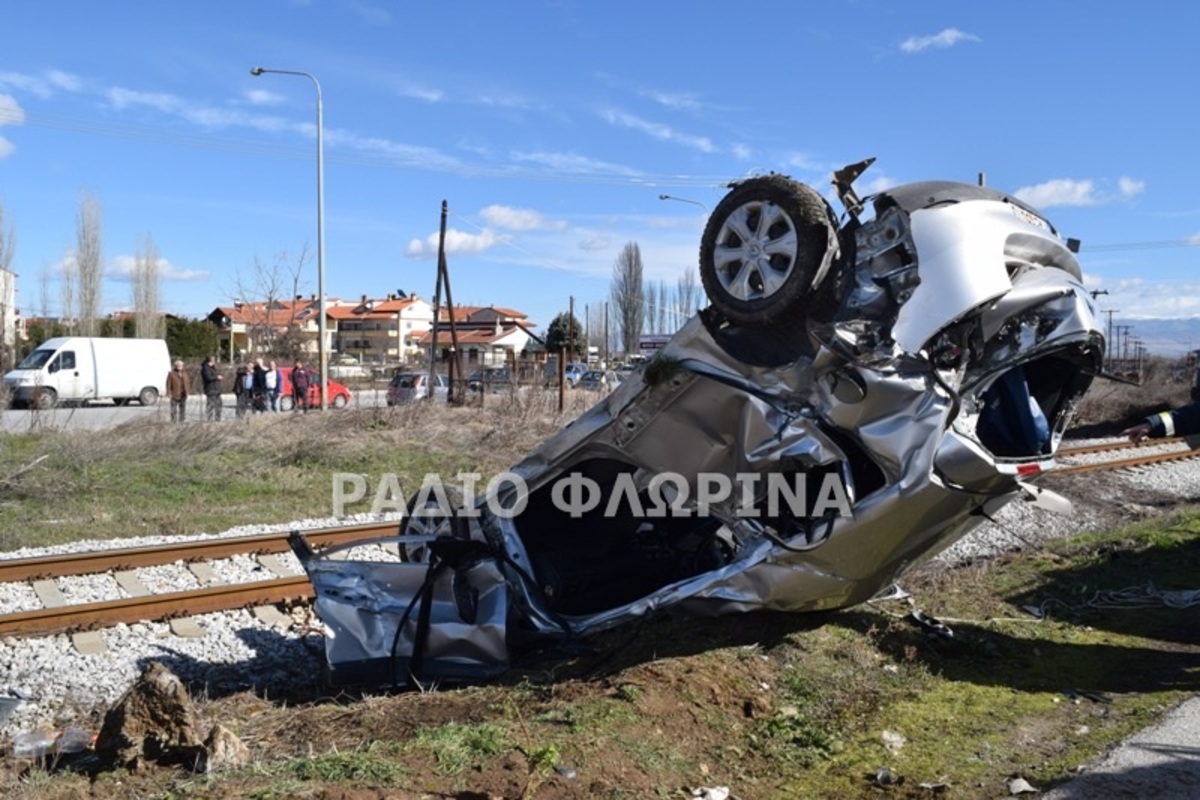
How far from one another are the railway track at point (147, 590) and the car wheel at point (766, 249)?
4481 millimetres

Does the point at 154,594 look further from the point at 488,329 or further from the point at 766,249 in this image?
the point at 488,329

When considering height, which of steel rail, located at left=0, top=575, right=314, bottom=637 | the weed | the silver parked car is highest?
the silver parked car

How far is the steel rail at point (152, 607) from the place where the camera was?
6711 mm

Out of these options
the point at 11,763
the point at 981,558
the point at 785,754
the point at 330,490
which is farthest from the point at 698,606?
the point at 330,490

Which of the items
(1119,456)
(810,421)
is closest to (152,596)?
(810,421)

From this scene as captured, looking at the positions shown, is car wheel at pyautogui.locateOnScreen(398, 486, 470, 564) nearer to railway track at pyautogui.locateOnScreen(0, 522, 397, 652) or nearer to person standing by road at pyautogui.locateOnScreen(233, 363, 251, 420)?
railway track at pyautogui.locateOnScreen(0, 522, 397, 652)

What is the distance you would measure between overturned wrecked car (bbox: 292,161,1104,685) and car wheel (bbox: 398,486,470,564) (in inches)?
10.1

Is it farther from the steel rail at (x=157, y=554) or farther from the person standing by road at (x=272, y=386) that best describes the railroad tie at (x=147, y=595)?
the person standing by road at (x=272, y=386)

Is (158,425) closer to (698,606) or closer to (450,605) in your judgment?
(450,605)

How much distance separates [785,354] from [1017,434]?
1.27 m

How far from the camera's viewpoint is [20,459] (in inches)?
494

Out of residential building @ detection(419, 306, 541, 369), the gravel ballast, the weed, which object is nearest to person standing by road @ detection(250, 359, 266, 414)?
the gravel ballast

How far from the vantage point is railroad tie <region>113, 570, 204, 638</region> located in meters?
6.93

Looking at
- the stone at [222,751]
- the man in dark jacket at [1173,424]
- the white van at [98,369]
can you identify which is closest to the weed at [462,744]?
the stone at [222,751]
